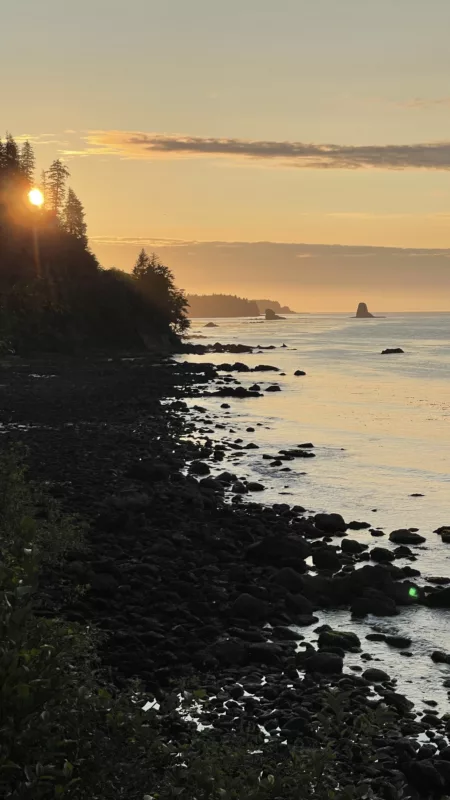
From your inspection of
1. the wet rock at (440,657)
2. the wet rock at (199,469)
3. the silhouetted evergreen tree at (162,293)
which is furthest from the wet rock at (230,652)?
the silhouetted evergreen tree at (162,293)

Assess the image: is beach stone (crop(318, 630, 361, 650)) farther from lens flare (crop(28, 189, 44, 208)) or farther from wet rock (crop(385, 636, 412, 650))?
lens flare (crop(28, 189, 44, 208))

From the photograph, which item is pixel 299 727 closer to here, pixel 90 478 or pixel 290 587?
pixel 290 587

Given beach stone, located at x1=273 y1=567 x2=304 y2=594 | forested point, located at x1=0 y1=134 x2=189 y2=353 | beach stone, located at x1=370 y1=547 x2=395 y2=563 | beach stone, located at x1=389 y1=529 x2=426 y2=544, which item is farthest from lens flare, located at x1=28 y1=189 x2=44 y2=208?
beach stone, located at x1=273 y1=567 x2=304 y2=594

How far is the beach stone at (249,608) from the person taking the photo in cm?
1229

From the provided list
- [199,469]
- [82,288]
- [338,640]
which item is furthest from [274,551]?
[82,288]

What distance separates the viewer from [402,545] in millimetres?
17547

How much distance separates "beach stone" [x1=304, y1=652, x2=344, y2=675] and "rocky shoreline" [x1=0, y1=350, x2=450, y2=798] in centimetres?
2

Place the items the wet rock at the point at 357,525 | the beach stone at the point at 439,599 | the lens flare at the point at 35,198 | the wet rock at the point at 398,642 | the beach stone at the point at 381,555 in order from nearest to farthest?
the wet rock at the point at 398,642 < the beach stone at the point at 439,599 < the beach stone at the point at 381,555 < the wet rock at the point at 357,525 < the lens flare at the point at 35,198

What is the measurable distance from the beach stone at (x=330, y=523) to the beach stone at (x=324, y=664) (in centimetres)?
789

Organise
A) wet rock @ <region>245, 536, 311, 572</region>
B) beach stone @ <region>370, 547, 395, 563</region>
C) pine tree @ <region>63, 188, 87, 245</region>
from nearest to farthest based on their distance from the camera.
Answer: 1. wet rock @ <region>245, 536, 311, 572</region>
2. beach stone @ <region>370, 547, 395, 563</region>
3. pine tree @ <region>63, 188, 87, 245</region>

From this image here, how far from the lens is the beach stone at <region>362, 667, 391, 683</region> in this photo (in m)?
10.3

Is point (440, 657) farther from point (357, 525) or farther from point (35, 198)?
point (35, 198)

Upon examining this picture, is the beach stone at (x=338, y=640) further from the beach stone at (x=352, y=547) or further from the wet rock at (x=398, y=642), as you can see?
the beach stone at (x=352, y=547)

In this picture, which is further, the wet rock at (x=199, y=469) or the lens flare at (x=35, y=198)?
the lens flare at (x=35, y=198)
